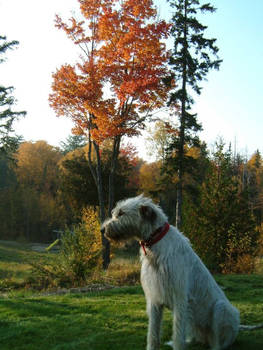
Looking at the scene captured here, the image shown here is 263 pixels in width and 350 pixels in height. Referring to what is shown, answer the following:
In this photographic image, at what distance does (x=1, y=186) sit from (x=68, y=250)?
1508 inches

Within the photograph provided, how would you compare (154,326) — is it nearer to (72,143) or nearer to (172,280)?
(172,280)

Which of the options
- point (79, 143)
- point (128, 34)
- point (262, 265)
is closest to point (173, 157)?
point (128, 34)

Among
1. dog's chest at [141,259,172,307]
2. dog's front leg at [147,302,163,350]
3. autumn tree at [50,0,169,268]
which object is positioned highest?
autumn tree at [50,0,169,268]

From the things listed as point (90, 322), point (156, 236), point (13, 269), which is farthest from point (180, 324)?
point (13, 269)

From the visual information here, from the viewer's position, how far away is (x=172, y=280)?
348 centimetres

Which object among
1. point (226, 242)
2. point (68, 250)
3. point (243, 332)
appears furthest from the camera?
point (226, 242)

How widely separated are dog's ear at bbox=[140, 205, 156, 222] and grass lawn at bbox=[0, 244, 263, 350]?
1.75 meters

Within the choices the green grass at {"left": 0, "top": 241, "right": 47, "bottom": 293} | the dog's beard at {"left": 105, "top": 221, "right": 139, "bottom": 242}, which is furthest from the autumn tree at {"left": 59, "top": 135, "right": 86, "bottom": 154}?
the dog's beard at {"left": 105, "top": 221, "right": 139, "bottom": 242}

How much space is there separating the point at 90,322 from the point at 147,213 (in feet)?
9.57

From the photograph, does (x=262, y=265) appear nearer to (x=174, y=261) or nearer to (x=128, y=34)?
(x=128, y=34)

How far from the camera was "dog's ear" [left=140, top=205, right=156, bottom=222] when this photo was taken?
353 cm

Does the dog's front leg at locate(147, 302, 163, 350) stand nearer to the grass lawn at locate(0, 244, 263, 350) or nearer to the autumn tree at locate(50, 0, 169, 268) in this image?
the grass lawn at locate(0, 244, 263, 350)

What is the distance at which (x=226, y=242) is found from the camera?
41.7 feet

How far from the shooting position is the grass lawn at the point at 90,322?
14.2 ft
